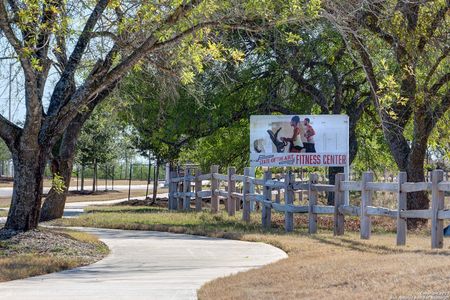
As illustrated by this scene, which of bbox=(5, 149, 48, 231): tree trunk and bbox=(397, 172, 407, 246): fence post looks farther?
bbox=(5, 149, 48, 231): tree trunk

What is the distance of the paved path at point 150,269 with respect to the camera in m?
10.7

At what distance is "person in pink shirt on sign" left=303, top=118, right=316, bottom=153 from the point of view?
80.0ft

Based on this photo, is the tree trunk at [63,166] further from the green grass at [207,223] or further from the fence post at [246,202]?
the fence post at [246,202]

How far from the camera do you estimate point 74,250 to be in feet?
50.7

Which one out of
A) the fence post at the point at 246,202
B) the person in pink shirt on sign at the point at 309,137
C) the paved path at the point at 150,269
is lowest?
the paved path at the point at 150,269

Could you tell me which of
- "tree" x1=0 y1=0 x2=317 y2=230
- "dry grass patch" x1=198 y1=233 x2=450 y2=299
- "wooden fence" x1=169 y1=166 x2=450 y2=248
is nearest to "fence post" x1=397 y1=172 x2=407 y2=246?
"wooden fence" x1=169 y1=166 x2=450 y2=248

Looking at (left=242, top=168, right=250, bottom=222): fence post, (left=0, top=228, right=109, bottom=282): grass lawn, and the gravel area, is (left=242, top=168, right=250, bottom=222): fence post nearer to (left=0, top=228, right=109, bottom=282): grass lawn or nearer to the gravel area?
(left=0, top=228, right=109, bottom=282): grass lawn

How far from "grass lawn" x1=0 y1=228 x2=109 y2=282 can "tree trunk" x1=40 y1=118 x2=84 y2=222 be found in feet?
14.4

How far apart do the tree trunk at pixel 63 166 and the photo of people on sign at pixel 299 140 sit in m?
5.48

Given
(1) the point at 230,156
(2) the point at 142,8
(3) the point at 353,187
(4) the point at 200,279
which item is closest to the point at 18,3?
(2) the point at 142,8

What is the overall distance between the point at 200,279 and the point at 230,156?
18522mm

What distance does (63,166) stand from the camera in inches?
873

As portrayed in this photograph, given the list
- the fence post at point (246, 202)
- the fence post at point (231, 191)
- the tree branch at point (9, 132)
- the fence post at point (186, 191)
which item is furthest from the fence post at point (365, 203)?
the fence post at point (186, 191)

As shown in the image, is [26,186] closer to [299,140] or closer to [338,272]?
[338,272]
